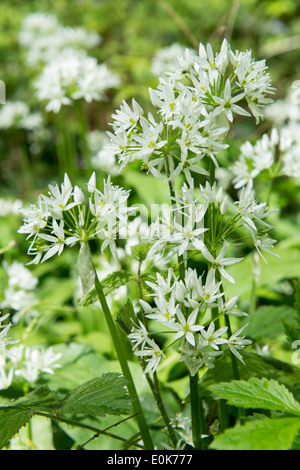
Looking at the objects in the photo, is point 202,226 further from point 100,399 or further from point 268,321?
point 268,321

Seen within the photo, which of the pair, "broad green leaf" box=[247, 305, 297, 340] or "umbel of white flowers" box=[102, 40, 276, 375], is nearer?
"umbel of white flowers" box=[102, 40, 276, 375]

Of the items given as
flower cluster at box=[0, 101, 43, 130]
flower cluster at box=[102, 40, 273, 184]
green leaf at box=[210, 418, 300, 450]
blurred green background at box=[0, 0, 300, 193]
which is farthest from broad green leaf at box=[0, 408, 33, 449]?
blurred green background at box=[0, 0, 300, 193]

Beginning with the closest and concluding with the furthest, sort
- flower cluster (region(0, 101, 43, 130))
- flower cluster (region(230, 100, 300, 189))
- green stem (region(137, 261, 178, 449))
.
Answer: green stem (region(137, 261, 178, 449)), flower cluster (region(230, 100, 300, 189)), flower cluster (region(0, 101, 43, 130))

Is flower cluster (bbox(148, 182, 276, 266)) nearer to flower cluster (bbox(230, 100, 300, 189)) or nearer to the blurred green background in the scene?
flower cluster (bbox(230, 100, 300, 189))

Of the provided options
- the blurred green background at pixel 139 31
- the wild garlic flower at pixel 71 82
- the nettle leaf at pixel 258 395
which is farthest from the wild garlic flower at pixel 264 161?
the blurred green background at pixel 139 31

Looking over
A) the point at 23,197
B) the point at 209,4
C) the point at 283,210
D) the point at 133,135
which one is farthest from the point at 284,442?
the point at 209,4

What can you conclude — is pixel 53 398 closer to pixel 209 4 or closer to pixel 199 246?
pixel 199 246
